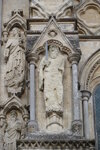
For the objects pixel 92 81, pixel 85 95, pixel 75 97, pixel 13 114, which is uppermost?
pixel 92 81

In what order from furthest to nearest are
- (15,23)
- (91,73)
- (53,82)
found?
(15,23) → (91,73) → (53,82)

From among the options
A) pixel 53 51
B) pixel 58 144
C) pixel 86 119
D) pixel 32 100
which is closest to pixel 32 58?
pixel 53 51

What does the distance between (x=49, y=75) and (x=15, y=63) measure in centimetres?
115

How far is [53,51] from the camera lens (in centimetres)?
1167

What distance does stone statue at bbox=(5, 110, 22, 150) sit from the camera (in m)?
11.4

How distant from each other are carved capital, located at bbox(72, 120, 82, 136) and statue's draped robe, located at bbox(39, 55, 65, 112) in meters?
0.34

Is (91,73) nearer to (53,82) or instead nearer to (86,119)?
(86,119)

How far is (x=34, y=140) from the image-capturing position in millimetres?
10375

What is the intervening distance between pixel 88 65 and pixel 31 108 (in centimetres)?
191

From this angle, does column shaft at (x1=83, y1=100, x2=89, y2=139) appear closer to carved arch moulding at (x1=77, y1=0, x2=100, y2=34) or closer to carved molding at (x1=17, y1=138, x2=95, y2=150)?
carved molding at (x1=17, y1=138, x2=95, y2=150)

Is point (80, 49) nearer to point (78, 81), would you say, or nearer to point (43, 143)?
point (78, 81)

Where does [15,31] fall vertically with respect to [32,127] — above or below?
above

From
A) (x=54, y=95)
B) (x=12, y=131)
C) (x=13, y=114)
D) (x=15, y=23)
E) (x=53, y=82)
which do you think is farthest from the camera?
(x=15, y=23)

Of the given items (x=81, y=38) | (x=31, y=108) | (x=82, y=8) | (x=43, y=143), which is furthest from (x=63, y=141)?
(x=82, y=8)
